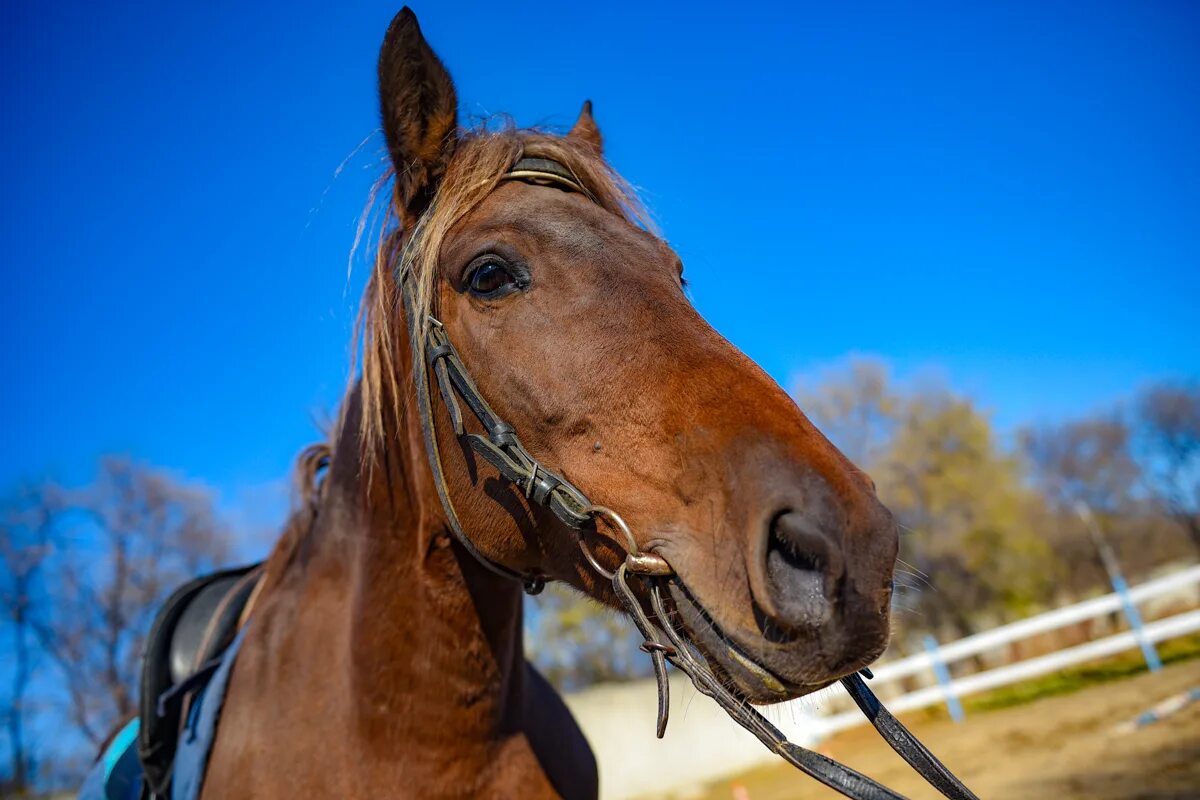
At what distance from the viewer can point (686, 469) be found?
1406 millimetres

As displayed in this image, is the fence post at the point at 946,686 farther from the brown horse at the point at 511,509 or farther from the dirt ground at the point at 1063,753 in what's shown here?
the brown horse at the point at 511,509

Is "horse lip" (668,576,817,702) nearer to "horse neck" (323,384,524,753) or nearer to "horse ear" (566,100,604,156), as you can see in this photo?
"horse neck" (323,384,524,753)

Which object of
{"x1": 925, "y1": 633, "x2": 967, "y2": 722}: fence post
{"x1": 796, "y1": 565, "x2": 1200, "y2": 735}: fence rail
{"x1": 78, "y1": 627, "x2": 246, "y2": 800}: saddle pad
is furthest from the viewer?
{"x1": 925, "y1": 633, "x2": 967, "y2": 722}: fence post

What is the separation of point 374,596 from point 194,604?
1.46 metres

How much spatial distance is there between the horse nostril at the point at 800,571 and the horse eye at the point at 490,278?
3.44 feet

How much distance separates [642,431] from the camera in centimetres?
152

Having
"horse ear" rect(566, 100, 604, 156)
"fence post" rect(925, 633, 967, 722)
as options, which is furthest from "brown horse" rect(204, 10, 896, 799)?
"fence post" rect(925, 633, 967, 722)

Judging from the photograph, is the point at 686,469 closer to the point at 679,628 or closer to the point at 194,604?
the point at 679,628

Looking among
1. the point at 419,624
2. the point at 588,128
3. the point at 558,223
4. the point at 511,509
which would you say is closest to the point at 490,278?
the point at 558,223

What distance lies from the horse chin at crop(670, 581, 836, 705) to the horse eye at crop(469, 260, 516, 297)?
37.7 inches

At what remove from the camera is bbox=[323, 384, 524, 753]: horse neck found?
78.1 inches

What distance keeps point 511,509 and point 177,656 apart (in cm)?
186

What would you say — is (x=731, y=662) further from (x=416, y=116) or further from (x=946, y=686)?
(x=946, y=686)

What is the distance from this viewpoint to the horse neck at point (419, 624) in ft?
6.51
